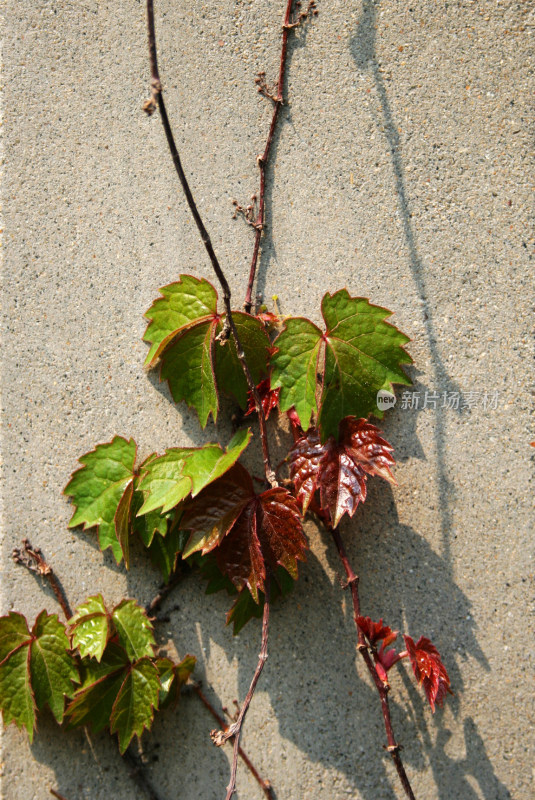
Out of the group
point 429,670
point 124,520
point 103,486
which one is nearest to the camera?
point 429,670

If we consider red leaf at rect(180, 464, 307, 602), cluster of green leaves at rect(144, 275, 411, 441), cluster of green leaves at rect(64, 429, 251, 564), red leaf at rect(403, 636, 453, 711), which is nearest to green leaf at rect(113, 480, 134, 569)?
cluster of green leaves at rect(64, 429, 251, 564)

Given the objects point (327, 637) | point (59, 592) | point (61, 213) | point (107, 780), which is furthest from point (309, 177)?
point (107, 780)

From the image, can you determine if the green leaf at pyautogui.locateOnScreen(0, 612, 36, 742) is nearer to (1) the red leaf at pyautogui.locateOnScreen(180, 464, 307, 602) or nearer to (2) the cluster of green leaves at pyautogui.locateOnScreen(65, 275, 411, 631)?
(2) the cluster of green leaves at pyautogui.locateOnScreen(65, 275, 411, 631)

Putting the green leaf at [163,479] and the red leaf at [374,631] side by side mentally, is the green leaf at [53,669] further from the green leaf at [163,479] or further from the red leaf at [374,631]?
the red leaf at [374,631]

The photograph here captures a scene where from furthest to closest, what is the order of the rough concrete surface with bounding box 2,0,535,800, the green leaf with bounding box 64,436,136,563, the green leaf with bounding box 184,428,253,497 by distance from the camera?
the green leaf with bounding box 64,436,136,563 → the rough concrete surface with bounding box 2,0,535,800 → the green leaf with bounding box 184,428,253,497

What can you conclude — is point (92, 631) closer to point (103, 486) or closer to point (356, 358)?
point (103, 486)

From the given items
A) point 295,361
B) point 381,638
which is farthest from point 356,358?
point 381,638
